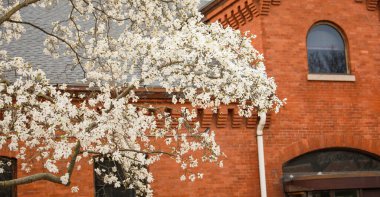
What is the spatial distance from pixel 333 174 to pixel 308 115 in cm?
149

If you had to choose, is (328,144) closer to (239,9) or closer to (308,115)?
(308,115)

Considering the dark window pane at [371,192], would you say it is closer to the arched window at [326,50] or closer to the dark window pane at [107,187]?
the arched window at [326,50]

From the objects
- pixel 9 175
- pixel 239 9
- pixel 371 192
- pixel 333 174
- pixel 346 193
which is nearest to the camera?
pixel 9 175

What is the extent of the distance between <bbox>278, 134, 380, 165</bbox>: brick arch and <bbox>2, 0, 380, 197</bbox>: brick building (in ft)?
0.08

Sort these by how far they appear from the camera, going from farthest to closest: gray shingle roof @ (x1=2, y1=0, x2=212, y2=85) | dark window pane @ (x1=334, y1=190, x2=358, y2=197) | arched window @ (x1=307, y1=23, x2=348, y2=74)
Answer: arched window @ (x1=307, y1=23, x2=348, y2=74) < dark window pane @ (x1=334, y1=190, x2=358, y2=197) < gray shingle roof @ (x1=2, y1=0, x2=212, y2=85)

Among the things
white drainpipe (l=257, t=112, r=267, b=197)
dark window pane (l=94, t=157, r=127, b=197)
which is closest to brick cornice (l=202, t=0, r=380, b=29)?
white drainpipe (l=257, t=112, r=267, b=197)

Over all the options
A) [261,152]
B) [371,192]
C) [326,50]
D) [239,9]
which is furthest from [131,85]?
[371,192]

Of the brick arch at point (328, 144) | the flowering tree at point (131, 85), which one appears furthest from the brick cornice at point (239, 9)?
the flowering tree at point (131, 85)

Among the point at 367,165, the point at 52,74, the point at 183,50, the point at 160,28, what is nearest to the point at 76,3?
the point at 160,28

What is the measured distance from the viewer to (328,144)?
1487 cm

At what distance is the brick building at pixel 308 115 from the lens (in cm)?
1413

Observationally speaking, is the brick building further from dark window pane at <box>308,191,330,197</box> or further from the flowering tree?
the flowering tree

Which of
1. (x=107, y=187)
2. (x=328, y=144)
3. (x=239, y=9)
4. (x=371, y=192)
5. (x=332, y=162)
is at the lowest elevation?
(x=371, y=192)

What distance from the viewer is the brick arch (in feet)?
47.6
